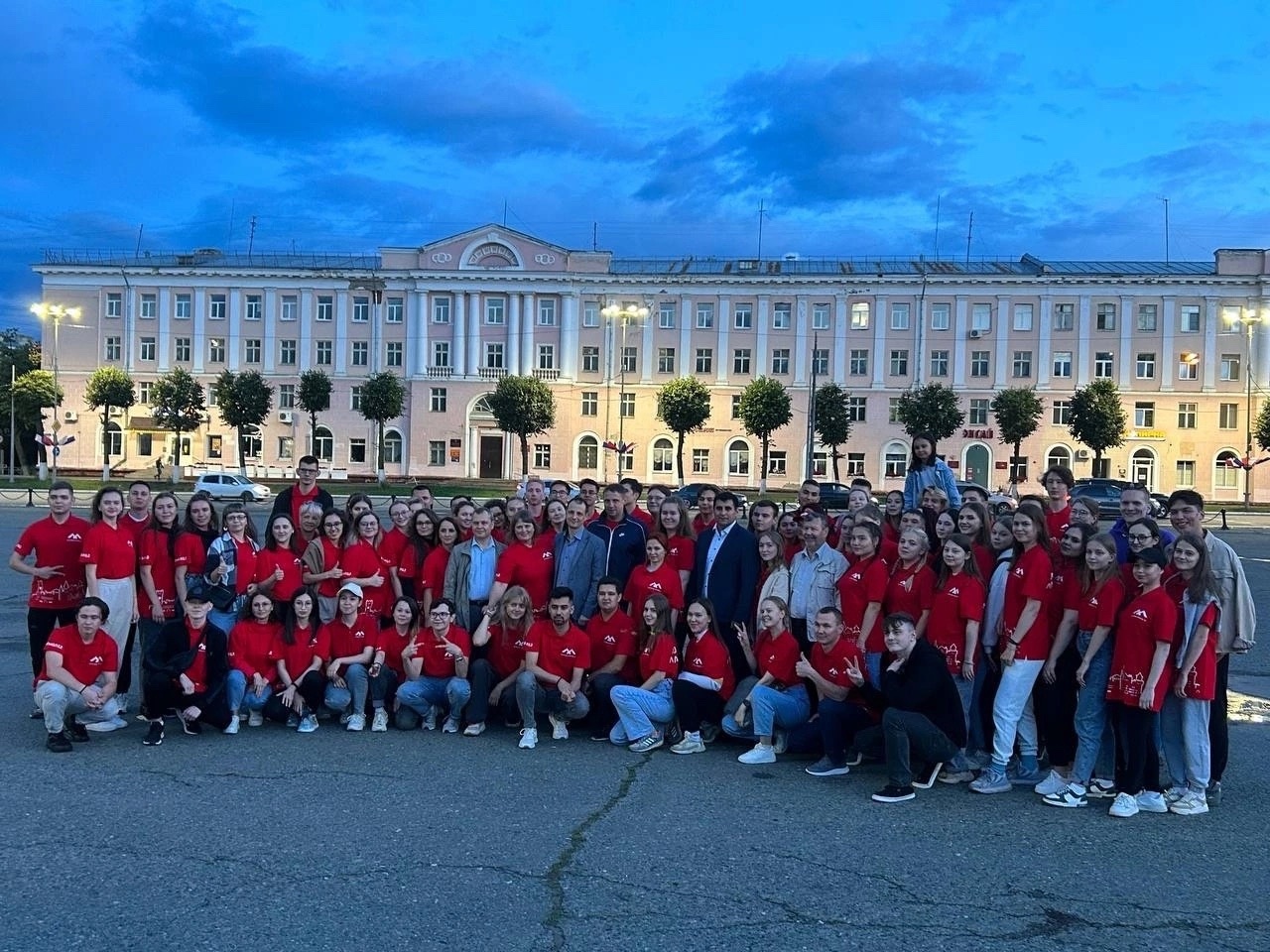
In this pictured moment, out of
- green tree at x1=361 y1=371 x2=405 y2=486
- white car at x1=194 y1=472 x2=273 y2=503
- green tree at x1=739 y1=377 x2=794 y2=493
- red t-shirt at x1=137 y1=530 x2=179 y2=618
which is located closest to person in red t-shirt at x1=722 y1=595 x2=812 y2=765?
red t-shirt at x1=137 y1=530 x2=179 y2=618

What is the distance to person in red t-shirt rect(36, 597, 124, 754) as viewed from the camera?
7.34m

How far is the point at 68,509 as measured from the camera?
8.33 m

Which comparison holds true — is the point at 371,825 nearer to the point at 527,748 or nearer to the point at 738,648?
the point at 527,748

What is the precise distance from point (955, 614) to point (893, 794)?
137 centimetres

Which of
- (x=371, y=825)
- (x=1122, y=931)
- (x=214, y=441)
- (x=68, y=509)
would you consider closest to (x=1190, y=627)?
(x=1122, y=931)

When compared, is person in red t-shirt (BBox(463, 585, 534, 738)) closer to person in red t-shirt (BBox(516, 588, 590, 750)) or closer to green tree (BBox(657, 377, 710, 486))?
person in red t-shirt (BBox(516, 588, 590, 750))

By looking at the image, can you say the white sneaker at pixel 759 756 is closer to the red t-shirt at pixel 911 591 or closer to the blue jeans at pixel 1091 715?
the red t-shirt at pixel 911 591

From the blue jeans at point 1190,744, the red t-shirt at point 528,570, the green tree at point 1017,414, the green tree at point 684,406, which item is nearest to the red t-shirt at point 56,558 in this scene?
the red t-shirt at point 528,570

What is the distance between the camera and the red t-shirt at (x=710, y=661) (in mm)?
7934

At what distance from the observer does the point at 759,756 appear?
744 centimetres

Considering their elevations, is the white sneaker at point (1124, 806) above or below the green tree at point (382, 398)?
below

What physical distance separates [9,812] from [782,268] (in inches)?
2608

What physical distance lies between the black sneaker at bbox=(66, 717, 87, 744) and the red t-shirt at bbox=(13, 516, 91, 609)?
1.13 meters

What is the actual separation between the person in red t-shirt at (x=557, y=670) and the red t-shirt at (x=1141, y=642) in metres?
3.81
